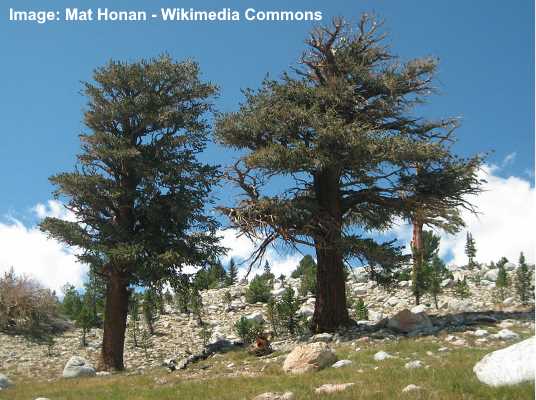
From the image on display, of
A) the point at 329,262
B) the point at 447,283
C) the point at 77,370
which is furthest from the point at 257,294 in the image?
the point at 77,370

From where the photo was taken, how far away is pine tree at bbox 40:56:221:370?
61.2ft

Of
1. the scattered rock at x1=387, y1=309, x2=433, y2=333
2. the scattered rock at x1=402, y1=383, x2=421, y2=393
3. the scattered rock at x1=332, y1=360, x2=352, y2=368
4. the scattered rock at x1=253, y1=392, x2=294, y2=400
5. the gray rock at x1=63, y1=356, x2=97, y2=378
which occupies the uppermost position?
the scattered rock at x1=387, y1=309, x2=433, y2=333

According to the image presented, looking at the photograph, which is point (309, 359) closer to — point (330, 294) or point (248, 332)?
point (330, 294)

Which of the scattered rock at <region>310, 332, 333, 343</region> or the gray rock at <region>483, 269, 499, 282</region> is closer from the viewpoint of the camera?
the scattered rock at <region>310, 332, 333, 343</region>

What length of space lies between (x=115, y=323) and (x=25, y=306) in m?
17.3

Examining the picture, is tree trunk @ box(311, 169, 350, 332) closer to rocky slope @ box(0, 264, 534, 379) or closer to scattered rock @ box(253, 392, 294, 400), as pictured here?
rocky slope @ box(0, 264, 534, 379)

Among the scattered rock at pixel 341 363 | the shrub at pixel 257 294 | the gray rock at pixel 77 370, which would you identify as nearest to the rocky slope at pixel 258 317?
the shrub at pixel 257 294

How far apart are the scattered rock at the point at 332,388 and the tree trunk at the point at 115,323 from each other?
12.0 m

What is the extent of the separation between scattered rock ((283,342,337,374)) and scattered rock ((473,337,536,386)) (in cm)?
386

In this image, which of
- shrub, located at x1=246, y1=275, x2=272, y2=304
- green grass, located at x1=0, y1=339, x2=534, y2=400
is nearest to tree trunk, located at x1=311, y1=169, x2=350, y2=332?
green grass, located at x1=0, y1=339, x2=534, y2=400

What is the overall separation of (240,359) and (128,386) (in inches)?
164

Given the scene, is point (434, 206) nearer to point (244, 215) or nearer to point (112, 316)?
point (244, 215)

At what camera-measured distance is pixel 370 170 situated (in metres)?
17.8

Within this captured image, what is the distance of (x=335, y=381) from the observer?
31.5ft
